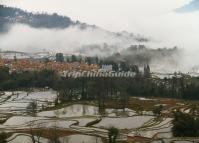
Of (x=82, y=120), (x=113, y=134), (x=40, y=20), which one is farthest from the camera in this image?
(x=40, y=20)

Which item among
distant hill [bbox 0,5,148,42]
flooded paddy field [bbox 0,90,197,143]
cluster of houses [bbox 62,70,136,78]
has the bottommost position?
flooded paddy field [bbox 0,90,197,143]

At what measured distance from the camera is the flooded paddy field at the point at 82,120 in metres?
18.7

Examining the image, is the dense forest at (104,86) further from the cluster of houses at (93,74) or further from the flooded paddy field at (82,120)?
the flooded paddy field at (82,120)

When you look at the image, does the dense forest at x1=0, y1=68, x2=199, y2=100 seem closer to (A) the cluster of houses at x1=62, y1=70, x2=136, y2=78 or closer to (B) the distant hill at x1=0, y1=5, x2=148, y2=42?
(A) the cluster of houses at x1=62, y1=70, x2=136, y2=78

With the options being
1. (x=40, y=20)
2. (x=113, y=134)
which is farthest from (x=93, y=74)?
(x=40, y=20)

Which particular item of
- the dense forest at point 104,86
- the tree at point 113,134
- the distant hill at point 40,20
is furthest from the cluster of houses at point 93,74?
the distant hill at point 40,20

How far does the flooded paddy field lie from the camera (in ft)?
61.3

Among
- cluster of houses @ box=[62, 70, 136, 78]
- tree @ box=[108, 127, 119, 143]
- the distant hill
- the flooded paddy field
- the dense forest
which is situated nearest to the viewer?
tree @ box=[108, 127, 119, 143]

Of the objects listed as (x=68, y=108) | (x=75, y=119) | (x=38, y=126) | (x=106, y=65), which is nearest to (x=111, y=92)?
(x=68, y=108)

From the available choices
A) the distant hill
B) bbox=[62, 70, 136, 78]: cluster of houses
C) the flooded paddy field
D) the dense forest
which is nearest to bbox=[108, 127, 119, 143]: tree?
the flooded paddy field

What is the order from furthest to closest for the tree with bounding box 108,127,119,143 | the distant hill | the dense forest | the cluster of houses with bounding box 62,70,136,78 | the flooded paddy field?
the distant hill, the cluster of houses with bounding box 62,70,136,78, the dense forest, the flooded paddy field, the tree with bounding box 108,127,119,143

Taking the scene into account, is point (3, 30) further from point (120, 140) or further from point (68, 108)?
point (120, 140)

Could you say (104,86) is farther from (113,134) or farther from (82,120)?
(113,134)

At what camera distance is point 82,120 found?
22703mm
